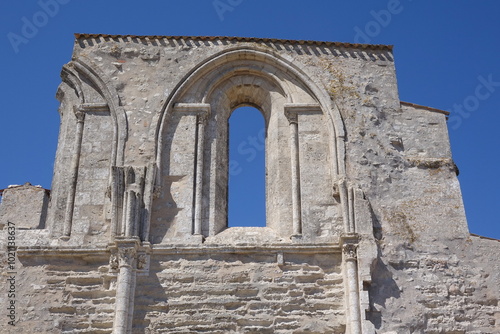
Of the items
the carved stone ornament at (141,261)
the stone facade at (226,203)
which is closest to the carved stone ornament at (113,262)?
the stone facade at (226,203)

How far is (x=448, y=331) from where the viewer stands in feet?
34.5

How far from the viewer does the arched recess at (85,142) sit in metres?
11.5

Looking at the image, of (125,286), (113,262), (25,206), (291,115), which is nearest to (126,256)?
(113,262)

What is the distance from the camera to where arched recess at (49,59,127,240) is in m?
11.5

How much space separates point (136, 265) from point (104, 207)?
131cm

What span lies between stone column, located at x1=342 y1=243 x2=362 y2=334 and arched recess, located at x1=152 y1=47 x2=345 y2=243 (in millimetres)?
797

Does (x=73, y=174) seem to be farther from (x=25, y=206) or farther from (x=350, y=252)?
(x=350, y=252)

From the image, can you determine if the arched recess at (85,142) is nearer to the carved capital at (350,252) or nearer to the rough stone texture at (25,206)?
the rough stone texture at (25,206)

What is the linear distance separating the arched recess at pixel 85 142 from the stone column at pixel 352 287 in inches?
157

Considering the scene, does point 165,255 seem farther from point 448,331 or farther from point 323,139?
point 448,331

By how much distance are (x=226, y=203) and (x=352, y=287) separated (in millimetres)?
2837

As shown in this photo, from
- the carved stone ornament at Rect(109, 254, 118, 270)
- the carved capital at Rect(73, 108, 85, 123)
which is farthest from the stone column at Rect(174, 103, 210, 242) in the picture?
the carved capital at Rect(73, 108, 85, 123)

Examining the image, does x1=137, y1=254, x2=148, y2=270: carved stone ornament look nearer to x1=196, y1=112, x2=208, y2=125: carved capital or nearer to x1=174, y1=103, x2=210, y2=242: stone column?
x1=174, y1=103, x2=210, y2=242: stone column

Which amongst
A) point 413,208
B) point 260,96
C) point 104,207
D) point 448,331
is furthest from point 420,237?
point 104,207
